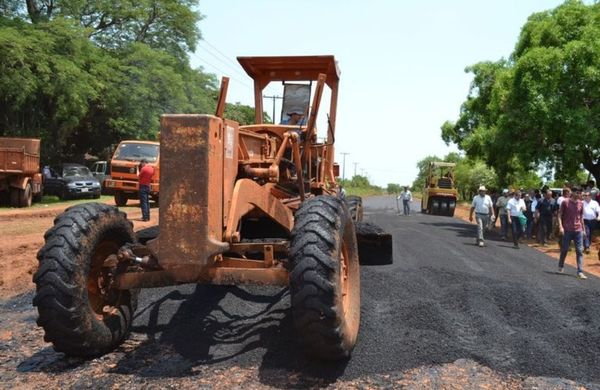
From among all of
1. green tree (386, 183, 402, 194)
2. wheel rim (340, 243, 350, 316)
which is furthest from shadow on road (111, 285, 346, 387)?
green tree (386, 183, 402, 194)

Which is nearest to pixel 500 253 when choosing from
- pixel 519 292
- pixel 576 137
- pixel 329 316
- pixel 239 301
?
pixel 576 137

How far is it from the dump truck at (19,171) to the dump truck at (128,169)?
270 centimetres

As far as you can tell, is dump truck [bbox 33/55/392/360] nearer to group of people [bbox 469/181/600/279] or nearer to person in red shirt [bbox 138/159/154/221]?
group of people [bbox 469/181/600/279]

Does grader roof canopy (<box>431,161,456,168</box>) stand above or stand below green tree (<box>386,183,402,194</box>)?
above

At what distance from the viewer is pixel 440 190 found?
28.2 meters

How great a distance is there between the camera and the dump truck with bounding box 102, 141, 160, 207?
19.3 m

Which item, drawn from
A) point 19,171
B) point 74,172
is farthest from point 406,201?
point 19,171

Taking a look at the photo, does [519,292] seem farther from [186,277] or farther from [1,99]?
[1,99]

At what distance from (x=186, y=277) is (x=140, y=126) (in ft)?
80.5

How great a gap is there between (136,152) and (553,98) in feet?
42.7

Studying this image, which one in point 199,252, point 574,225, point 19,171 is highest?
point 19,171

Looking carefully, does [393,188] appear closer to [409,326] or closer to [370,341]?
[409,326]

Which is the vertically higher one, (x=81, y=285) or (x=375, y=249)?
(x=375, y=249)

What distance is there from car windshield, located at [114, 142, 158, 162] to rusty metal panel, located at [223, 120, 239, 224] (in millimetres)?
15110
